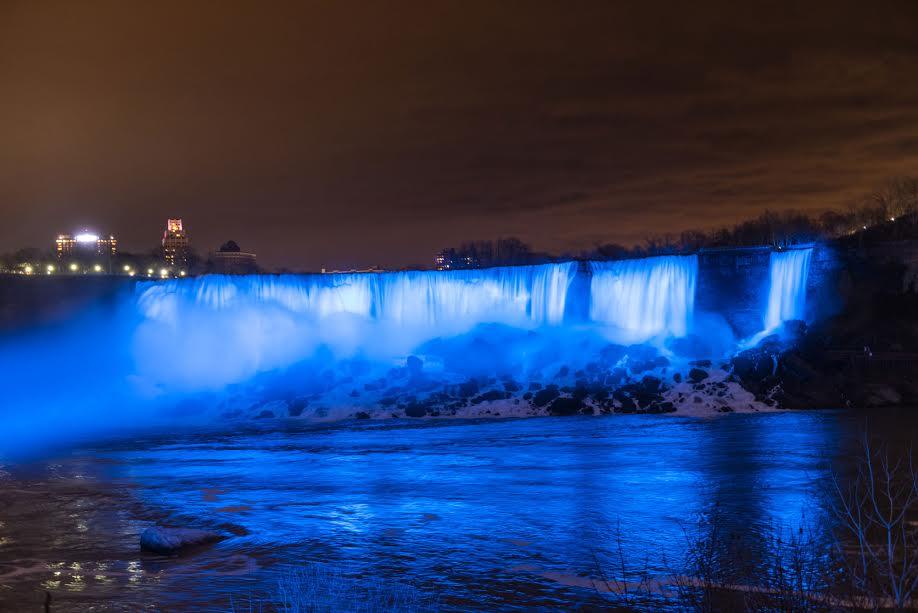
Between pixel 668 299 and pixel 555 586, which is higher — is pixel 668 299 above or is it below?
above

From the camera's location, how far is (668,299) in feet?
130

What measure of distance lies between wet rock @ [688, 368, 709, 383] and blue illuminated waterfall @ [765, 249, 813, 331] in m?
4.95

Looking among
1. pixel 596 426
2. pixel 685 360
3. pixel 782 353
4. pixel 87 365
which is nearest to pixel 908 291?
pixel 782 353

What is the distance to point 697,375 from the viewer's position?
3438 centimetres

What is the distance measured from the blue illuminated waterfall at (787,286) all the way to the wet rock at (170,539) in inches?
1173

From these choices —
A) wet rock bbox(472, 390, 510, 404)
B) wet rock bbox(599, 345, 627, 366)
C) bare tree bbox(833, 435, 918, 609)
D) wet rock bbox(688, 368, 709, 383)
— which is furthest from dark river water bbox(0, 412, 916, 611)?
wet rock bbox(599, 345, 627, 366)

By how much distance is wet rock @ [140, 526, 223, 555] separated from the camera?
1248 centimetres

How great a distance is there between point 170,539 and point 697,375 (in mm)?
25588

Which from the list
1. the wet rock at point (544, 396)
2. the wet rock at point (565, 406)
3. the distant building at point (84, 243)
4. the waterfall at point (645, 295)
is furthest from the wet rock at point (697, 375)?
the distant building at point (84, 243)

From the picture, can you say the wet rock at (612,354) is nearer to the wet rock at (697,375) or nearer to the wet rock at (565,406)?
the wet rock at (697,375)

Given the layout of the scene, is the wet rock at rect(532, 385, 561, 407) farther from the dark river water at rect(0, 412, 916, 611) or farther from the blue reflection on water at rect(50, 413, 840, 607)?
the dark river water at rect(0, 412, 916, 611)

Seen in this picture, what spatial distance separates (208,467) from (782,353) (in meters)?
22.3

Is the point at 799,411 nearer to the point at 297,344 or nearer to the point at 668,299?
the point at 668,299

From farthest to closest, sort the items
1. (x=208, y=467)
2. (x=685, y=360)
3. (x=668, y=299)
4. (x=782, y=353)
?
(x=668, y=299)
(x=685, y=360)
(x=782, y=353)
(x=208, y=467)
